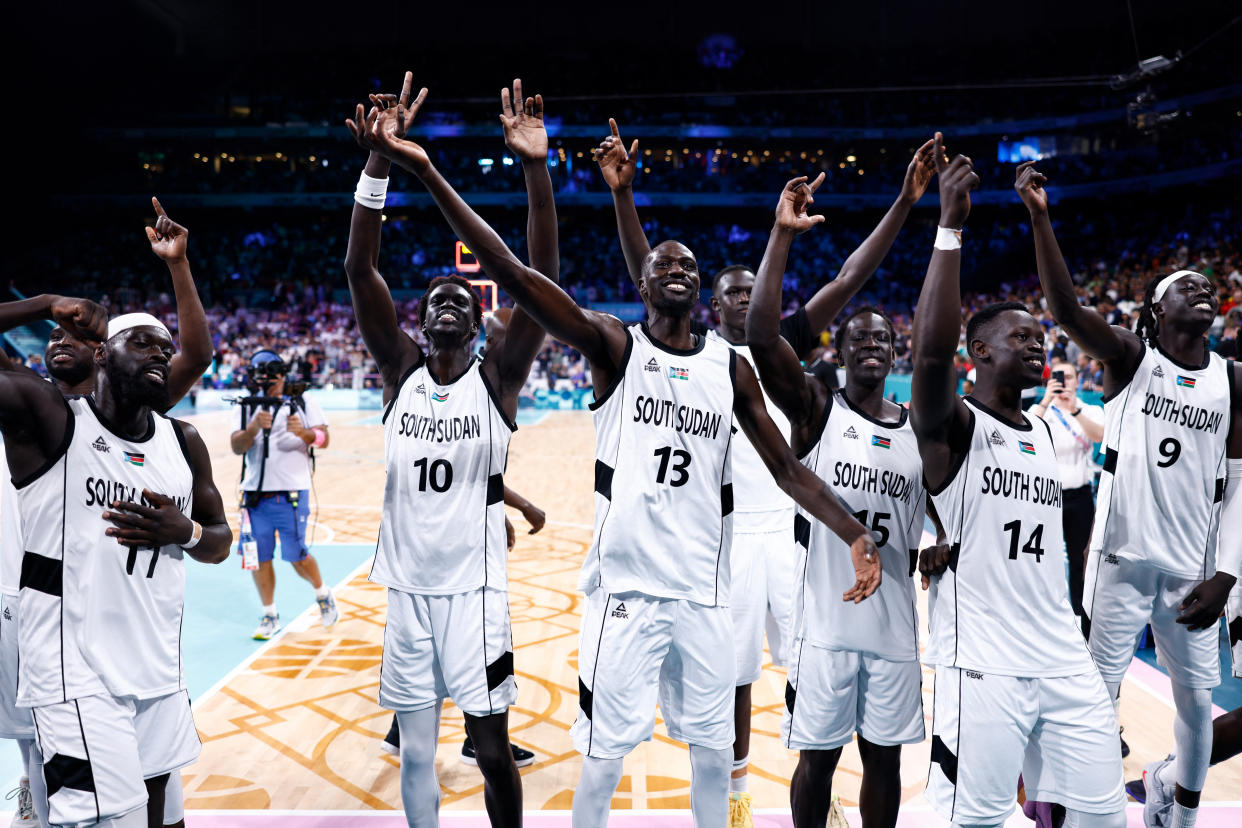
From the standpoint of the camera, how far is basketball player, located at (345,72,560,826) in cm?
313

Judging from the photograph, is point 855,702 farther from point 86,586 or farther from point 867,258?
point 86,586

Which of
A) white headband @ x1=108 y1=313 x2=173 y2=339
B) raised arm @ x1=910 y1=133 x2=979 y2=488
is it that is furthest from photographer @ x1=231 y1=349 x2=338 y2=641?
raised arm @ x1=910 y1=133 x2=979 y2=488

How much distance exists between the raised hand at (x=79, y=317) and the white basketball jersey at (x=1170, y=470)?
12.8 ft

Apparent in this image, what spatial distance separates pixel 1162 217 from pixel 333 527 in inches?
1212

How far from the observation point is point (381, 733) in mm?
4715

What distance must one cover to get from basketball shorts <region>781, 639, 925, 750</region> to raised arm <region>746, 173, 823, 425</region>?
0.96m

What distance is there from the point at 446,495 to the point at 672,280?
1226 millimetres

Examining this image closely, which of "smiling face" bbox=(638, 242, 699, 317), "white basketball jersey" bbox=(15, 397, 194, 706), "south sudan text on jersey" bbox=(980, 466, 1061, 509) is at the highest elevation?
"smiling face" bbox=(638, 242, 699, 317)

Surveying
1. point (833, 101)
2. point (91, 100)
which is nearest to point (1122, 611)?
point (833, 101)

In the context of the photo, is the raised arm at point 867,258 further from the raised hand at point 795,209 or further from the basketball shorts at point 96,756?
the basketball shorts at point 96,756

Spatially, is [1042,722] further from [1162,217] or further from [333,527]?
[1162,217]

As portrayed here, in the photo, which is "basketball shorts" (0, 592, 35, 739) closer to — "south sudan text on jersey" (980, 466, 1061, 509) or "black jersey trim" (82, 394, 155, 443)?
"black jersey trim" (82, 394, 155, 443)

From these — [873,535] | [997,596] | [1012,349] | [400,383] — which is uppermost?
[1012,349]

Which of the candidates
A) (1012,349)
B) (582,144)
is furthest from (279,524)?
(582,144)
